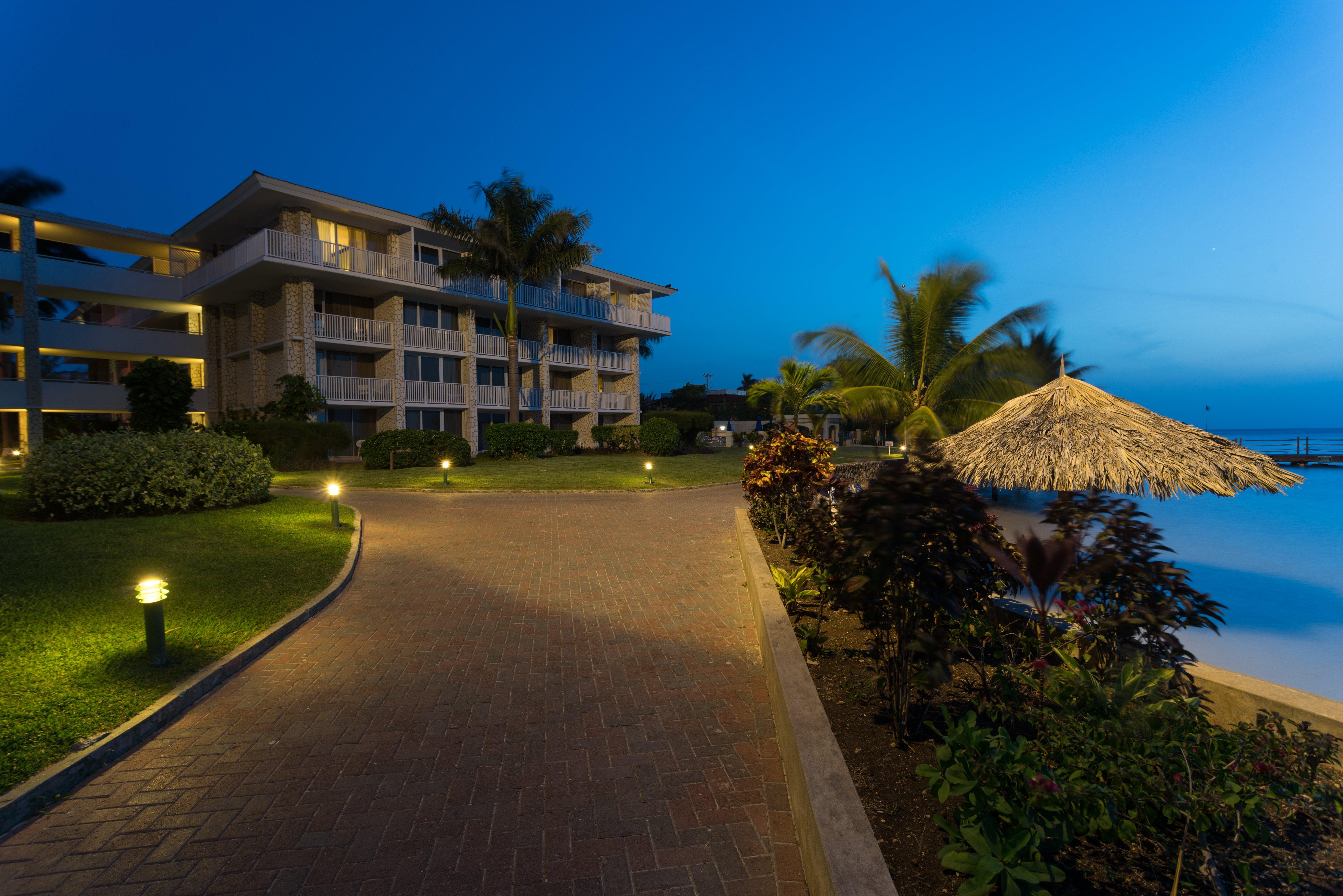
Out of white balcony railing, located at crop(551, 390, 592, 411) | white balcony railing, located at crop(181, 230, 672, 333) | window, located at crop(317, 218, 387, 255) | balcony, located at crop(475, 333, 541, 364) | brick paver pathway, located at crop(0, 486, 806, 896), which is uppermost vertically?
window, located at crop(317, 218, 387, 255)

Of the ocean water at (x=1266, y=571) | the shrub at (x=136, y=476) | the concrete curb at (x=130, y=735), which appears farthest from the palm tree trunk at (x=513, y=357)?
the concrete curb at (x=130, y=735)

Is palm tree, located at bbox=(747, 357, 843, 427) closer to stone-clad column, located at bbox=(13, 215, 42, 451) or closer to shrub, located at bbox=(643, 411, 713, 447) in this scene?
shrub, located at bbox=(643, 411, 713, 447)

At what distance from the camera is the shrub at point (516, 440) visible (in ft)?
80.0

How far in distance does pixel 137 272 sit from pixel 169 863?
31588 millimetres

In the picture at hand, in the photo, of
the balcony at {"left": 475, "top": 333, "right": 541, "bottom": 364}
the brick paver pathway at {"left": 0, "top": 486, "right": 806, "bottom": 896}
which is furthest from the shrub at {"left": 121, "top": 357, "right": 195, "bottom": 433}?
the brick paver pathway at {"left": 0, "top": 486, "right": 806, "bottom": 896}

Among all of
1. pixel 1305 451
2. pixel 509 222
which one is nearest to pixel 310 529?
pixel 509 222

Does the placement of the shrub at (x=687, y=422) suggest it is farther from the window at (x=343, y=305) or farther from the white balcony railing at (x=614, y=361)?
the window at (x=343, y=305)

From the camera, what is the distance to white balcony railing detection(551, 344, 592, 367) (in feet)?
103

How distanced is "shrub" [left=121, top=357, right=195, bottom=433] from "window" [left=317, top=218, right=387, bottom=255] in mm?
7806

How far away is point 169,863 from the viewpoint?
259 cm

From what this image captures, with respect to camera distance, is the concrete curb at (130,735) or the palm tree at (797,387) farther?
the palm tree at (797,387)

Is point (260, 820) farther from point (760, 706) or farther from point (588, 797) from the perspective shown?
point (760, 706)

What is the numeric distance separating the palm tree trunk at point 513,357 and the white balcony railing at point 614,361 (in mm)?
8351

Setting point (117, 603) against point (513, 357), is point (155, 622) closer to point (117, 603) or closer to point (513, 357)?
point (117, 603)
